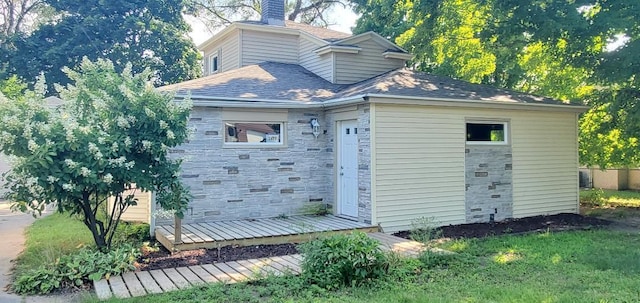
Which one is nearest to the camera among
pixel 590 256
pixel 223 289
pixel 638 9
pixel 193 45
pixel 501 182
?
pixel 223 289

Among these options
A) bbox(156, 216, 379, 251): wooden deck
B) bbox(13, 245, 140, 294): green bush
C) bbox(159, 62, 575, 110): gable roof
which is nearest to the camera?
bbox(13, 245, 140, 294): green bush

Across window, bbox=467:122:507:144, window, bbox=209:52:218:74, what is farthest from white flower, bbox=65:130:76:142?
window, bbox=209:52:218:74

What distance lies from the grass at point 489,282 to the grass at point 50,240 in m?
2.62

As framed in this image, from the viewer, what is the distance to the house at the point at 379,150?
9.05 m

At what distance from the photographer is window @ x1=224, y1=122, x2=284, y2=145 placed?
948cm

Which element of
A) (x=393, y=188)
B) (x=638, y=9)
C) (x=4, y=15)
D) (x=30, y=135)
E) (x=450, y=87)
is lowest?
(x=393, y=188)

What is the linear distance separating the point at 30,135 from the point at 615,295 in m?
6.86

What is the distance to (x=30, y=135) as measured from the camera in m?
5.67

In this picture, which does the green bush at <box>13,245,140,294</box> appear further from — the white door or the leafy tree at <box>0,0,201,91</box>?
the leafy tree at <box>0,0,201,91</box>

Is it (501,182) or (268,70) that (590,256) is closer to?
(501,182)

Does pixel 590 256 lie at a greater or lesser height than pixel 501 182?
lesser

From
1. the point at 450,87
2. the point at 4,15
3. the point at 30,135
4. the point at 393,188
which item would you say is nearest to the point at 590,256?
the point at 393,188

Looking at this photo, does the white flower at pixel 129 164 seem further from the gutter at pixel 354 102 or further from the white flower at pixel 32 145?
the gutter at pixel 354 102

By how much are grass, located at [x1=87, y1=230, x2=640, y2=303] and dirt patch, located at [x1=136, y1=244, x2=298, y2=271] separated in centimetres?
142
